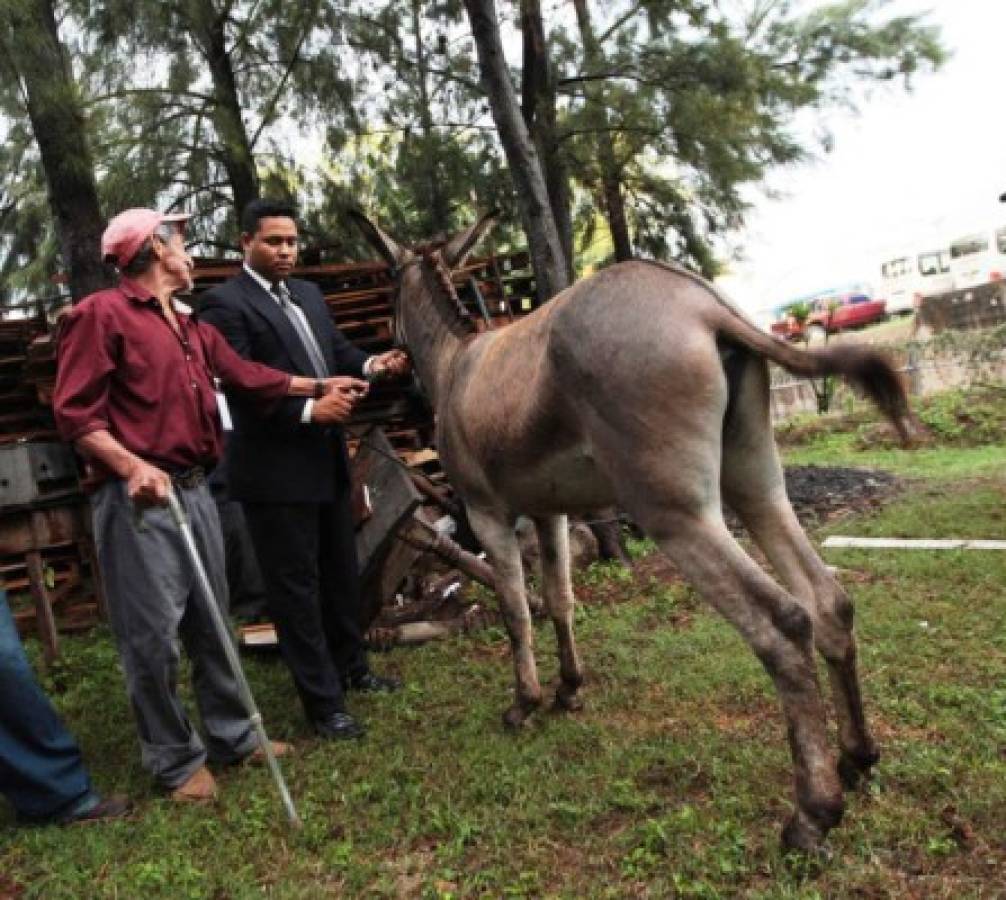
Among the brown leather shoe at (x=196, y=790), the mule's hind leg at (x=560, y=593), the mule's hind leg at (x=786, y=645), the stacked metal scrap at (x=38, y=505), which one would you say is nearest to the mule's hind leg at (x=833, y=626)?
the mule's hind leg at (x=786, y=645)

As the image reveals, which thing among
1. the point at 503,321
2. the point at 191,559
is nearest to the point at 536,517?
the point at 191,559

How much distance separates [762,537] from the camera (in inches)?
119

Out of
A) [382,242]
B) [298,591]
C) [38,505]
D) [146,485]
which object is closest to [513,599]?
[298,591]

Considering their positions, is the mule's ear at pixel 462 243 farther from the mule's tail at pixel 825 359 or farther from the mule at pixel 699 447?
the mule's tail at pixel 825 359

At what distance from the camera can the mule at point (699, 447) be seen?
8.41ft

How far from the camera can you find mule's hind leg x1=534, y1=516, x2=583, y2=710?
3.95 meters

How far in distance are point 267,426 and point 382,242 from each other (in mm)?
1241

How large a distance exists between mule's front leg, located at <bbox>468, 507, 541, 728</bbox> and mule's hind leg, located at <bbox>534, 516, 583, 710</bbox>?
0.17m

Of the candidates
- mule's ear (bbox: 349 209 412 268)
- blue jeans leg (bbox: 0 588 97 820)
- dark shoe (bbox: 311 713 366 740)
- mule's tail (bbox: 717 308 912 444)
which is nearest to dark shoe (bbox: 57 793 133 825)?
blue jeans leg (bbox: 0 588 97 820)

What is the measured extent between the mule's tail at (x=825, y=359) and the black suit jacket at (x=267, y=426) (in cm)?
198

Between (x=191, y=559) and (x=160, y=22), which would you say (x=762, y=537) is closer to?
(x=191, y=559)

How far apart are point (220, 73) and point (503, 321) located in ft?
11.8

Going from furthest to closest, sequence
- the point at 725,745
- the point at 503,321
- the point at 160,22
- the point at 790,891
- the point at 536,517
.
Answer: the point at 503,321 < the point at 160,22 < the point at 536,517 < the point at 725,745 < the point at 790,891

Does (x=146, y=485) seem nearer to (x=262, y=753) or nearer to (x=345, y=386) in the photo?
(x=345, y=386)
